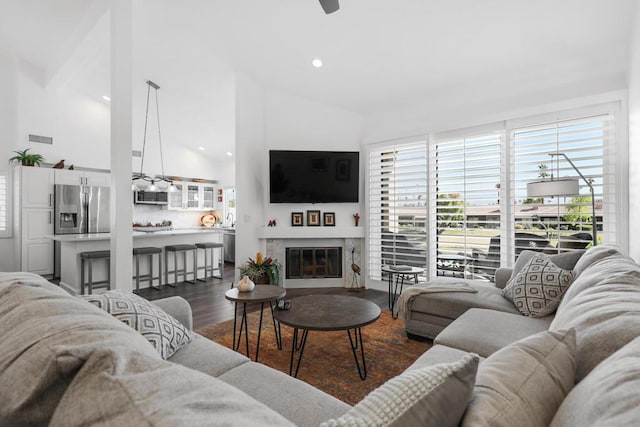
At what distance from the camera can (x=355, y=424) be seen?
0.59 m

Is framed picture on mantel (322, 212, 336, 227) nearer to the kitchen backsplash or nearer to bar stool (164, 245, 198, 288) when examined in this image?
bar stool (164, 245, 198, 288)

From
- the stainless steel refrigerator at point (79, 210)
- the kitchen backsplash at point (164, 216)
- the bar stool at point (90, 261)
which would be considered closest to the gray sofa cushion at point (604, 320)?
the bar stool at point (90, 261)

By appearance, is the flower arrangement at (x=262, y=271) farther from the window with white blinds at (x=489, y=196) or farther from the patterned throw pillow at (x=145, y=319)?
the patterned throw pillow at (x=145, y=319)

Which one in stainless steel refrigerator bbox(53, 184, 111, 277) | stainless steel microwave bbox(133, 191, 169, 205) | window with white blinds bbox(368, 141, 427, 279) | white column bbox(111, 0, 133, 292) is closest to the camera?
white column bbox(111, 0, 133, 292)

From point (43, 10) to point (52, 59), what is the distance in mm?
1722

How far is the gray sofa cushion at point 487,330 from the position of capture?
1937mm

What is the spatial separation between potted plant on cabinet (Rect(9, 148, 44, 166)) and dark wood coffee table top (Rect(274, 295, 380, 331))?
6132mm

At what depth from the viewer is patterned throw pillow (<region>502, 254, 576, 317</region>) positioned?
2.43 metres

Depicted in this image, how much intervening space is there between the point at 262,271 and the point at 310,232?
1.00 meters

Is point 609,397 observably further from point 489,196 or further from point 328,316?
point 489,196

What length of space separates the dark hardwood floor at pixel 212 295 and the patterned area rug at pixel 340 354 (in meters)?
0.39

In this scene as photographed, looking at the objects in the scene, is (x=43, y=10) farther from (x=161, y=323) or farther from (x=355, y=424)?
(x=355, y=424)

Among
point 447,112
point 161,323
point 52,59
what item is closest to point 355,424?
point 161,323

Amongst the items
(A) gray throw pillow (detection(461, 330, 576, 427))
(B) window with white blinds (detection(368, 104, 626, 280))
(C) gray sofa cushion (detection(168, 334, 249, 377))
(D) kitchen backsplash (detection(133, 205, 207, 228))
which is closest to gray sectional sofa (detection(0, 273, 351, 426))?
(A) gray throw pillow (detection(461, 330, 576, 427))
